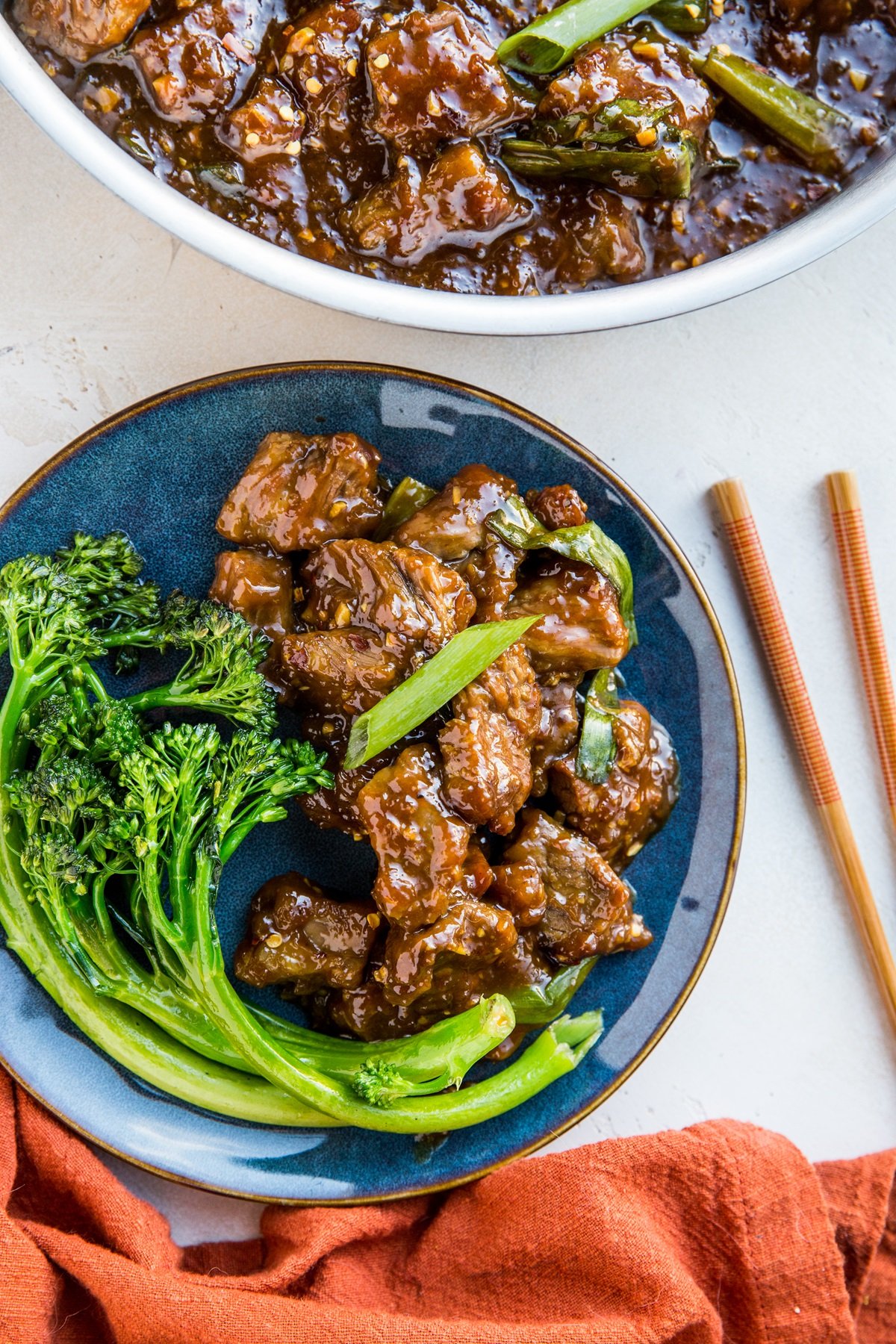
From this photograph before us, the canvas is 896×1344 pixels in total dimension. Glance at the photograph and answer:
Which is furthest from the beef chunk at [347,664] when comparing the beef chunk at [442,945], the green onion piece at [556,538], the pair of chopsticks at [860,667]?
A: the pair of chopsticks at [860,667]

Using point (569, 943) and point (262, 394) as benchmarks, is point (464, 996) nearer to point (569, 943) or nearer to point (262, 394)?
point (569, 943)

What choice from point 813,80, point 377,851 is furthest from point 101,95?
point 377,851

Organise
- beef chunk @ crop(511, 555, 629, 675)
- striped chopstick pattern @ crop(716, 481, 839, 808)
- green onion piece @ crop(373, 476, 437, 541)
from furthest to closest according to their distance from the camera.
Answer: striped chopstick pattern @ crop(716, 481, 839, 808)
green onion piece @ crop(373, 476, 437, 541)
beef chunk @ crop(511, 555, 629, 675)

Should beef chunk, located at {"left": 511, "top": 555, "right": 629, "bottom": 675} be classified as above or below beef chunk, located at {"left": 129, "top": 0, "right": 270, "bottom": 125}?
below

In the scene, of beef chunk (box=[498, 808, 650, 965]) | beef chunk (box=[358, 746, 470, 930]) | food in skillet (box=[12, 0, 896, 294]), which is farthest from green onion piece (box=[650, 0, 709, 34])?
beef chunk (box=[498, 808, 650, 965])

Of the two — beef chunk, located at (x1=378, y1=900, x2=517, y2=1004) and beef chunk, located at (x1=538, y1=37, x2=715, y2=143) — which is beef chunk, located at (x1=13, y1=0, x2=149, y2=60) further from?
beef chunk, located at (x1=378, y1=900, x2=517, y2=1004)

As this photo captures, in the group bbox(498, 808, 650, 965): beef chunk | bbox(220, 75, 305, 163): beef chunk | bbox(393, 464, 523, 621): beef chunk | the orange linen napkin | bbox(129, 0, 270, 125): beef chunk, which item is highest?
bbox(129, 0, 270, 125): beef chunk

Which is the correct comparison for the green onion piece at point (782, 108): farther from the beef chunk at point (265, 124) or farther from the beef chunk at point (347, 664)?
the beef chunk at point (347, 664)

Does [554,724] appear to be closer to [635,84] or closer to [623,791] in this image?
[623,791]
